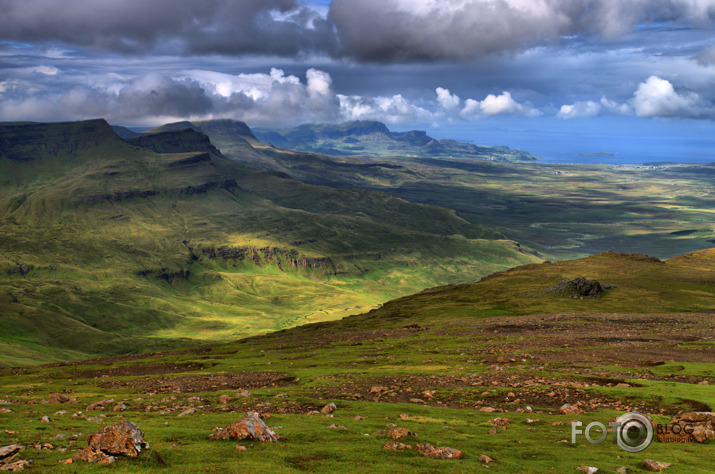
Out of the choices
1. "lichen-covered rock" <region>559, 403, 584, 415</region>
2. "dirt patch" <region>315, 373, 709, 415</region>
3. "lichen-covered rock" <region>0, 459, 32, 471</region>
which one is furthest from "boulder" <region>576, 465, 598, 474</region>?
"lichen-covered rock" <region>0, 459, 32, 471</region>

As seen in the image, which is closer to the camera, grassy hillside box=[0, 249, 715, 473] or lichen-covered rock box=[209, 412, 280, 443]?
grassy hillside box=[0, 249, 715, 473]

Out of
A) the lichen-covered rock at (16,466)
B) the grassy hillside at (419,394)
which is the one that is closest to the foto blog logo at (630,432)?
the grassy hillside at (419,394)

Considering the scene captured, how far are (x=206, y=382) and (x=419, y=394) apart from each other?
28.0 metres

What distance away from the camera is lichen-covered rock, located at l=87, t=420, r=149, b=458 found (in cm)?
2222

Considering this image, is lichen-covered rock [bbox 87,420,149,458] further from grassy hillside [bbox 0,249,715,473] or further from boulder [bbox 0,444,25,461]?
boulder [bbox 0,444,25,461]

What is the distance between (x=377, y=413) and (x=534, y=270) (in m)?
167

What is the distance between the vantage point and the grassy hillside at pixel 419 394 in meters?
24.5

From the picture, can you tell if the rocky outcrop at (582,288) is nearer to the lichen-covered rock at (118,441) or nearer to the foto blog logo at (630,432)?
the foto blog logo at (630,432)

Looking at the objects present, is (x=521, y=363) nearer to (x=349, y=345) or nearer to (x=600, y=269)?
(x=349, y=345)

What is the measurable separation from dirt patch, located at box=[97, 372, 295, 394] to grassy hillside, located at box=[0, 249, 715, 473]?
0.32 m

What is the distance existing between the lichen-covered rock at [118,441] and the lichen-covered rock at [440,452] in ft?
44.3

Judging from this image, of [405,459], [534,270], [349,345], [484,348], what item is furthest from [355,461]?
[534,270]

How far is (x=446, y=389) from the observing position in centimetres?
4750

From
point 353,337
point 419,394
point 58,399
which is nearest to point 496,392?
point 419,394
